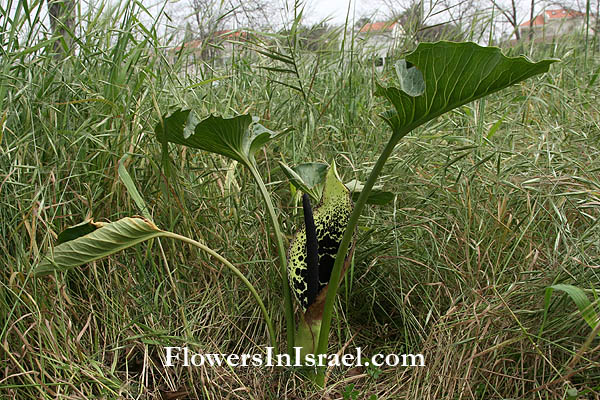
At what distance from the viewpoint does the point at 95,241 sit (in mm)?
989

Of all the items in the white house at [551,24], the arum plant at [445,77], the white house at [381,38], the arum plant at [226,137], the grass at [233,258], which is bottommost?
the grass at [233,258]

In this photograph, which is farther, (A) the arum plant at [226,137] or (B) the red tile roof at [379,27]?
(B) the red tile roof at [379,27]

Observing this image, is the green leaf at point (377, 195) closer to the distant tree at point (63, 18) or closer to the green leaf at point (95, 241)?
the green leaf at point (95, 241)

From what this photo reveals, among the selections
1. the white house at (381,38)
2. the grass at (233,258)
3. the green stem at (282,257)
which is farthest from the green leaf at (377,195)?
the white house at (381,38)

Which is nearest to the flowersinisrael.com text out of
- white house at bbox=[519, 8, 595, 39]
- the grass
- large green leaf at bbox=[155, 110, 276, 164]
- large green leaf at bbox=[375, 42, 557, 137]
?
the grass

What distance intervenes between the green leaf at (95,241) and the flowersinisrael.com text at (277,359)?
33cm

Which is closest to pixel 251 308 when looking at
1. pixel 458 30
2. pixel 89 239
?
pixel 89 239

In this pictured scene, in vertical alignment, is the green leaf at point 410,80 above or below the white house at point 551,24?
below

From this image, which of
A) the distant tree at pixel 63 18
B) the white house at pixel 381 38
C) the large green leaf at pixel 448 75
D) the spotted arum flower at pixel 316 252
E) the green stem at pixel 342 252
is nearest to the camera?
the large green leaf at pixel 448 75

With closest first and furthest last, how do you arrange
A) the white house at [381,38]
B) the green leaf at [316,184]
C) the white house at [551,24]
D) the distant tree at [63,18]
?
1. the green leaf at [316,184]
2. the distant tree at [63,18]
3. the white house at [381,38]
4. the white house at [551,24]

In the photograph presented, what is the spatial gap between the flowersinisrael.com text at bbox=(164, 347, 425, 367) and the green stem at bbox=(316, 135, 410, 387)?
41 millimetres

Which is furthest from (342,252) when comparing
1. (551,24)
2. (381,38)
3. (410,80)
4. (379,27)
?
(551,24)

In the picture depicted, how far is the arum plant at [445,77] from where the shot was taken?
80 cm

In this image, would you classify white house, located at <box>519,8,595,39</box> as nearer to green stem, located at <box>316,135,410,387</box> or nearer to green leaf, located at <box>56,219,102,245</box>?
green stem, located at <box>316,135,410,387</box>
